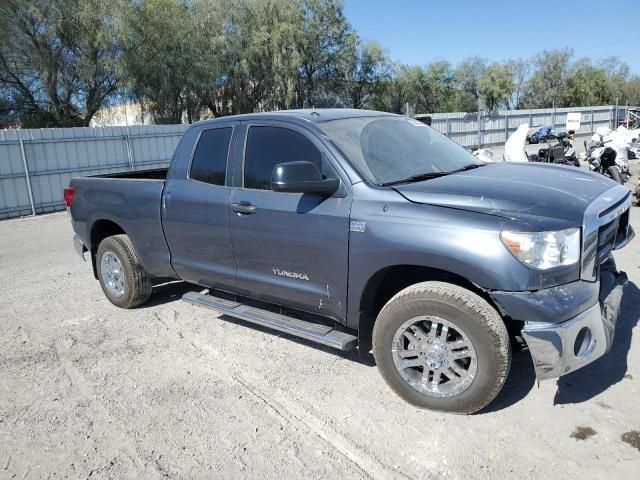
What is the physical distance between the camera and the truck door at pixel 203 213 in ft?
14.5

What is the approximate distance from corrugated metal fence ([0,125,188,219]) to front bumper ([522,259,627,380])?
1350 cm

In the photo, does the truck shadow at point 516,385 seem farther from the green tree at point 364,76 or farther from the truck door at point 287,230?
the green tree at point 364,76

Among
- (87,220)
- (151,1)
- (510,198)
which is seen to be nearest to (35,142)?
(87,220)

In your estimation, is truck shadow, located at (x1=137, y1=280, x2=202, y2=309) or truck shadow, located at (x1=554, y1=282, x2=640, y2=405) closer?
truck shadow, located at (x1=554, y1=282, x2=640, y2=405)

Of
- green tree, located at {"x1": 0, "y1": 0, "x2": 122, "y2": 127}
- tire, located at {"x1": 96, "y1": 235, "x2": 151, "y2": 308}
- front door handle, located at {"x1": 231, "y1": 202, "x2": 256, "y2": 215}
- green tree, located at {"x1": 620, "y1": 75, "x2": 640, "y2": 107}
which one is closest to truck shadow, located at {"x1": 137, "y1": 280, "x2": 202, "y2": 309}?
tire, located at {"x1": 96, "y1": 235, "x2": 151, "y2": 308}

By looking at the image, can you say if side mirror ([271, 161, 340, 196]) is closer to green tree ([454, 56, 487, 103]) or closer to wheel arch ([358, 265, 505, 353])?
wheel arch ([358, 265, 505, 353])

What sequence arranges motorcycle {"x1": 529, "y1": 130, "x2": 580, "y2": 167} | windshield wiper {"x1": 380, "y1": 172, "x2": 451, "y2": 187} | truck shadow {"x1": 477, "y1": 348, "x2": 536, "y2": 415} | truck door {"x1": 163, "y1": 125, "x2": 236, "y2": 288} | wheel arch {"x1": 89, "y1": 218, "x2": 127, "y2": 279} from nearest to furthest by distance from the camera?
truck shadow {"x1": 477, "y1": 348, "x2": 536, "y2": 415}
windshield wiper {"x1": 380, "y1": 172, "x2": 451, "y2": 187}
truck door {"x1": 163, "y1": 125, "x2": 236, "y2": 288}
wheel arch {"x1": 89, "y1": 218, "x2": 127, "y2": 279}
motorcycle {"x1": 529, "y1": 130, "x2": 580, "y2": 167}

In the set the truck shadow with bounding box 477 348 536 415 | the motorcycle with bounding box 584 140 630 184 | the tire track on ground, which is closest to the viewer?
the tire track on ground

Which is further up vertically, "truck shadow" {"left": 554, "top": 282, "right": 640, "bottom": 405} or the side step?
the side step

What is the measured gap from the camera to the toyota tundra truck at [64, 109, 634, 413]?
2.97 metres

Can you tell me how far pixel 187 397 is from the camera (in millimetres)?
3756

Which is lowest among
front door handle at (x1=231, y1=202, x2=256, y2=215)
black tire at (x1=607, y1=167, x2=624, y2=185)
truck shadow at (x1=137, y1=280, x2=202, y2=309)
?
truck shadow at (x1=137, y1=280, x2=202, y2=309)

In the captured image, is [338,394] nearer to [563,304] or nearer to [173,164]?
[563,304]

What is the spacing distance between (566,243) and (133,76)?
2891cm
